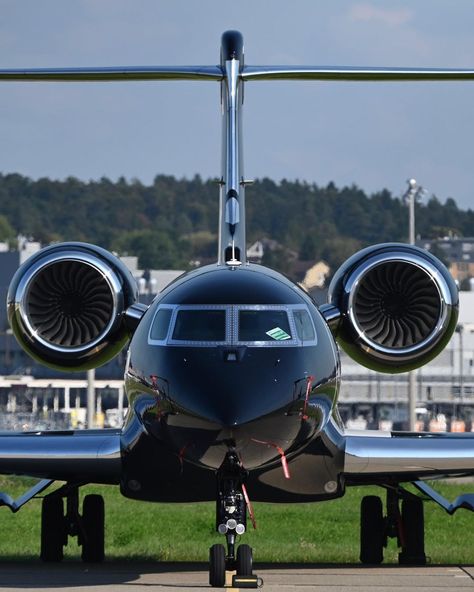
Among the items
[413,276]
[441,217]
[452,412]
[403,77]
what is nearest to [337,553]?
[413,276]

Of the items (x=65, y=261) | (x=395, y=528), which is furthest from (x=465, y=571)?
(x=65, y=261)

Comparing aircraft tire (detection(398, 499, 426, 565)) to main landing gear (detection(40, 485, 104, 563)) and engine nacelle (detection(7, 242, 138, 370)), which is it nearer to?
main landing gear (detection(40, 485, 104, 563))

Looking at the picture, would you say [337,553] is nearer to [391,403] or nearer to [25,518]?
[25,518]

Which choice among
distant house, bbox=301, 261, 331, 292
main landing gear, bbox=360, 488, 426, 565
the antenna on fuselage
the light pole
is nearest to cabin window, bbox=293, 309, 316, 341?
the antenna on fuselage

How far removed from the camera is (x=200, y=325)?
14695 millimetres

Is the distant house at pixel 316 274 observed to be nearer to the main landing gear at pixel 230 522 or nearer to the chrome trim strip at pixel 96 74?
the chrome trim strip at pixel 96 74

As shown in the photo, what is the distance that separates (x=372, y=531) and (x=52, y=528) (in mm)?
3697

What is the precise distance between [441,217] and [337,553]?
118 meters

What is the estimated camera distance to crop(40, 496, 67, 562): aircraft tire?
1852 centimetres

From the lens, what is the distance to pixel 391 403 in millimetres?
79125

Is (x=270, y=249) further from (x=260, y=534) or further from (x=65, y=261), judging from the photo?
(x=65, y=261)

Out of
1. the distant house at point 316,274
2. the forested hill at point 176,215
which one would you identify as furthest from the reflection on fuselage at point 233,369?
the forested hill at point 176,215

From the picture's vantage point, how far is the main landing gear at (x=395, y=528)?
1864 centimetres

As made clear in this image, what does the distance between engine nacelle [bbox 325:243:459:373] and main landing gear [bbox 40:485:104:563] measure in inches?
137
